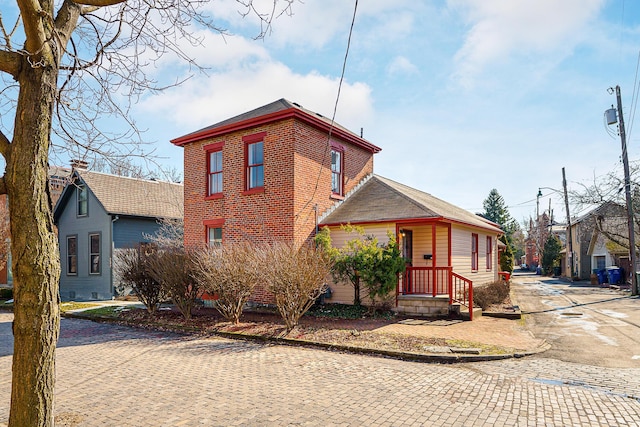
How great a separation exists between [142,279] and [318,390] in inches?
378

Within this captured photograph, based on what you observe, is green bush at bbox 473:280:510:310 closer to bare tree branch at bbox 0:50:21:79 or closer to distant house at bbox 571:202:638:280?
bare tree branch at bbox 0:50:21:79

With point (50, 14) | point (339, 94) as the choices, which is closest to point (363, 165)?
point (339, 94)

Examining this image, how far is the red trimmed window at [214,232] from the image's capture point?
645 inches

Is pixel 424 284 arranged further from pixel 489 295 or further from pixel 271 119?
pixel 271 119

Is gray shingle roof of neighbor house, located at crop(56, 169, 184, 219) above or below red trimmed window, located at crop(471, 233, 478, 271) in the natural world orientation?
above

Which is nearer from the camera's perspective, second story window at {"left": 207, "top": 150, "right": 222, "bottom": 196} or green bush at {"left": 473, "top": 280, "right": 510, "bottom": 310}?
green bush at {"left": 473, "top": 280, "right": 510, "bottom": 310}

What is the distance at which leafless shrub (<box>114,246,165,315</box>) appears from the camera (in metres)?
13.8

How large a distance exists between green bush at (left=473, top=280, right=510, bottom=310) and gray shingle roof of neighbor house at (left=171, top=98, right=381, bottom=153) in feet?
23.9

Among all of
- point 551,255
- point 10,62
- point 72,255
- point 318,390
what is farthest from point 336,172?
point 551,255

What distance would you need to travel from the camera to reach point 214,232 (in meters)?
16.8

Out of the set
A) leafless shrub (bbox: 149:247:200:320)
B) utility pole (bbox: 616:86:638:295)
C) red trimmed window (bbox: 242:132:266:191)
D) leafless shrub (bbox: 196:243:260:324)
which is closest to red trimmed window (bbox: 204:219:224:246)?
red trimmed window (bbox: 242:132:266:191)

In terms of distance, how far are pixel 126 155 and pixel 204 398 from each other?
3.41 metres

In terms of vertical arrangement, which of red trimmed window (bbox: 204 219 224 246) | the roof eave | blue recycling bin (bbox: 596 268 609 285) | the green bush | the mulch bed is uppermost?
the roof eave

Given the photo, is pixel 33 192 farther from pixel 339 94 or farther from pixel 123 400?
pixel 339 94
